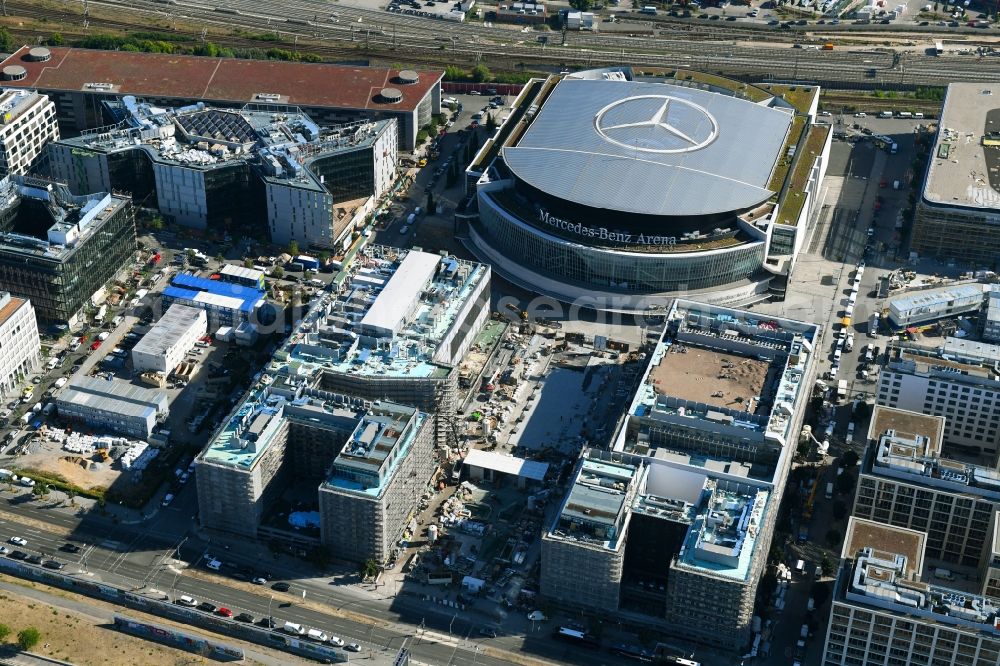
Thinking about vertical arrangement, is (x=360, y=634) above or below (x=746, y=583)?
below

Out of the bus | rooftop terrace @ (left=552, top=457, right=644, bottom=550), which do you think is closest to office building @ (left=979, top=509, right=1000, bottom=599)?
rooftop terrace @ (left=552, top=457, right=644, bottom=550)

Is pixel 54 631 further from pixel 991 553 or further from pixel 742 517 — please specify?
pixel 991 553

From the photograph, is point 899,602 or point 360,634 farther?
point 360,634

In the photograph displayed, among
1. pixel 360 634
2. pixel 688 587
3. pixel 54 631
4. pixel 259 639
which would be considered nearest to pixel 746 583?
pixel 688 587

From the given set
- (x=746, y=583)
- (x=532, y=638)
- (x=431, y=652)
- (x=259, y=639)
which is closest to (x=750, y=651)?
(x=746, y=583)

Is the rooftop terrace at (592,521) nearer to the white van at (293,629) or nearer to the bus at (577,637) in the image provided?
the bus at (577,637)

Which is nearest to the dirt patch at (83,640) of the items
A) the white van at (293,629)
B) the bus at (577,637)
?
the white van at (293,629)
